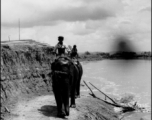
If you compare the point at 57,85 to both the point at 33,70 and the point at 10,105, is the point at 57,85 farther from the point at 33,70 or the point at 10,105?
the point at 33,70

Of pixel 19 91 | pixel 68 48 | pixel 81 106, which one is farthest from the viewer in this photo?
pixel 19 91

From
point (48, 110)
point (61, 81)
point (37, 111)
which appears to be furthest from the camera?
point (48, 110)

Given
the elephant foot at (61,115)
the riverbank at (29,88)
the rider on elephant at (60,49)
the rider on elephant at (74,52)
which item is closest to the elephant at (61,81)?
the elephant foot at (61,115)

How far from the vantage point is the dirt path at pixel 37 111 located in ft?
30.9

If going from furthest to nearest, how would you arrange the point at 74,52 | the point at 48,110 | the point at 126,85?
the point at 126,85 < the point at 74,52 < the point at 48,110

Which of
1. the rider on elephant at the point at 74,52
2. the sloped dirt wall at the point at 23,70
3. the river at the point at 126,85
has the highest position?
the rider on elephant at the point at 74,52

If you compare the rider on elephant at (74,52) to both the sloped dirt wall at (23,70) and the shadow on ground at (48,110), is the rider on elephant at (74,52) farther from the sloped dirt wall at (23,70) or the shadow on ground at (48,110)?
the shadow on ground at (48,110)

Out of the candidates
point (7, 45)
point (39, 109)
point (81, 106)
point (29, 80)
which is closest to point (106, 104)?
point (81, 106)

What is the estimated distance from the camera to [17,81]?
45.6 feet

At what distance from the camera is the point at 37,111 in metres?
10.2

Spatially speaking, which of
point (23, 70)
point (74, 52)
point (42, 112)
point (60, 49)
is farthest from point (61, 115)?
point (23, 70)

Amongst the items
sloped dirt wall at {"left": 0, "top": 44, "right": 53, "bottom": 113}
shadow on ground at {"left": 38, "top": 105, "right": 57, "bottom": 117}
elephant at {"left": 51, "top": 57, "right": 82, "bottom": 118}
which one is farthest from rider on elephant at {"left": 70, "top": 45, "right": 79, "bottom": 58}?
elephant at {"left": 51, "top": 57, "right": 82, "bottom": 118}

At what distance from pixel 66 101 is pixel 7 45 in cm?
682

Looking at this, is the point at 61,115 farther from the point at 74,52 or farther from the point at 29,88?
the point at 29,88
